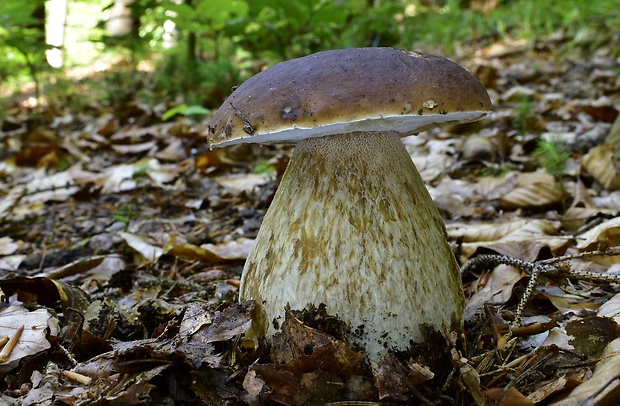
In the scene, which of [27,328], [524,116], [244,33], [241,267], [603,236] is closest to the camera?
[27,328]

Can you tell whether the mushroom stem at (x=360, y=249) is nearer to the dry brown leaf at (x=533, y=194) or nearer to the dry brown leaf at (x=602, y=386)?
the dry brown leaf at (x=602, y=386)

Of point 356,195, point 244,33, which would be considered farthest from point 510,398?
point 244,33

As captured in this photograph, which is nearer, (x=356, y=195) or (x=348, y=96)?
(x=348, y=96)

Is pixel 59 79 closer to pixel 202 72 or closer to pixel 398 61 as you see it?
pixel 202 72

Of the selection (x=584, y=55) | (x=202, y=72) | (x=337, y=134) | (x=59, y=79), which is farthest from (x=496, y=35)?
(x=337, y=134)

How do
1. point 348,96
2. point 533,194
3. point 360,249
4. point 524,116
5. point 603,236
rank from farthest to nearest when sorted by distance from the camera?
1. point 524,116
2. point 533,194
3. point 603,236
4. point 360,249
5. point 348,96

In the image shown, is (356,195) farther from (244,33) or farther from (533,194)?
(244,33)
